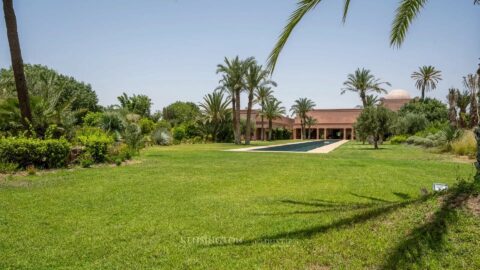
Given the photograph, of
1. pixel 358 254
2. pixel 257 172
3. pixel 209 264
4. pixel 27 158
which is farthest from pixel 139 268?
pixel 27 158

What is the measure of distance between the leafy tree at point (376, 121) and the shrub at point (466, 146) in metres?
8.01

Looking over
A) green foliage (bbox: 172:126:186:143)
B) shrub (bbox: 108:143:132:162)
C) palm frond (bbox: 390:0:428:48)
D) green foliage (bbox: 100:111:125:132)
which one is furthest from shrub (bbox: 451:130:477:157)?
green foliage (bbox: 172:126:186:143)

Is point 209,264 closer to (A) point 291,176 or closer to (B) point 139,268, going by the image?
(B) point 139,268

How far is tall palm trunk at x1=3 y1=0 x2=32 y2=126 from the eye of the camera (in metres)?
12.0

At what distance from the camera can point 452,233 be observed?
12.3 ft

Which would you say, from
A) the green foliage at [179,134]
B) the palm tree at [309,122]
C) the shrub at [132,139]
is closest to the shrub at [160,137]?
the green foliage at [179,134]

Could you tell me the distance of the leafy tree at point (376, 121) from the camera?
27.5 metres

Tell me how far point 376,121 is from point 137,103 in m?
41.4

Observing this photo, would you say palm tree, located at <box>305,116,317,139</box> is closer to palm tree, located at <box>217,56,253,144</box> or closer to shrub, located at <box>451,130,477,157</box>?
palm tree, located at <box>217,56,253,144</box>

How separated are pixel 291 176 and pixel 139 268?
736cm

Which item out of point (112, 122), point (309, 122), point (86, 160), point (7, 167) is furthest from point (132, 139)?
point (309, 122)

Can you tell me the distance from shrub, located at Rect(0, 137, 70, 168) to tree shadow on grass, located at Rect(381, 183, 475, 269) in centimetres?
1073

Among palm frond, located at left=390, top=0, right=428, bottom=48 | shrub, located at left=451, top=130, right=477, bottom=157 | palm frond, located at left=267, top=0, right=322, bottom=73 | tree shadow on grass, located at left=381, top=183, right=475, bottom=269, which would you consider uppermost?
palm frond, located at left=390, top=0, right=428, bottom=48

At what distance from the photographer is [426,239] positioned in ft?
12.2
